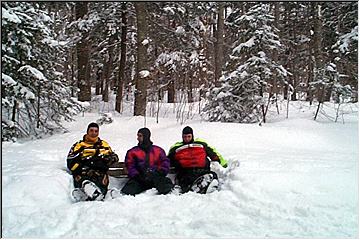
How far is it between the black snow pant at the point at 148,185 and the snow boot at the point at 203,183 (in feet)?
1.19

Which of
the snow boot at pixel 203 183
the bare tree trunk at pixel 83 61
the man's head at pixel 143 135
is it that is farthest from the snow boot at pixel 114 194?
the bare tree trunk at pixel 83 61

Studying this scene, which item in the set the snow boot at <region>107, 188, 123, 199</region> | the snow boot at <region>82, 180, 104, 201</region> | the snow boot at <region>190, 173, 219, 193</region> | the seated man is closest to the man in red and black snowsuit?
the snow boot at <region>107, 188, 123, 199</region>

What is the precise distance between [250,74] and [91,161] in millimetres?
5704

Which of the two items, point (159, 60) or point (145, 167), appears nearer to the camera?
point (145, 167)

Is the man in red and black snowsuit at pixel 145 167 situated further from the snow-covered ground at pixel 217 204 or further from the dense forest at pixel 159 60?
the dense forest at pixel 159 60

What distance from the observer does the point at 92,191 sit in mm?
5422

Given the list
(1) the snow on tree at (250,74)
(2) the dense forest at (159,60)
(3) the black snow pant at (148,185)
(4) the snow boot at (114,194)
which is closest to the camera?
(4) the snow boot at (114,194)

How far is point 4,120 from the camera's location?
8.50 m

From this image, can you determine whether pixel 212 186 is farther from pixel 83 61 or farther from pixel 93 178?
pixel 83 61

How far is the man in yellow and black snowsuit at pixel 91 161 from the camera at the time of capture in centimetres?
595

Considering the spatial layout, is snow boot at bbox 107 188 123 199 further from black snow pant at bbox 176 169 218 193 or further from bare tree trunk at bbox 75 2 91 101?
bare tree trunk at bbox 75 2 91 101

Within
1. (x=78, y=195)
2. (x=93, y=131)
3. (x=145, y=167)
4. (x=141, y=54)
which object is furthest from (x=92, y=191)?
(x=141, y=54)

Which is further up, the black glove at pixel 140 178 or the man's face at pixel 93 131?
the man's face at pixel 93 131

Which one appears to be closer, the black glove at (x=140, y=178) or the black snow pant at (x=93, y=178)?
→ the black snow pant at (x=93, y=178)
